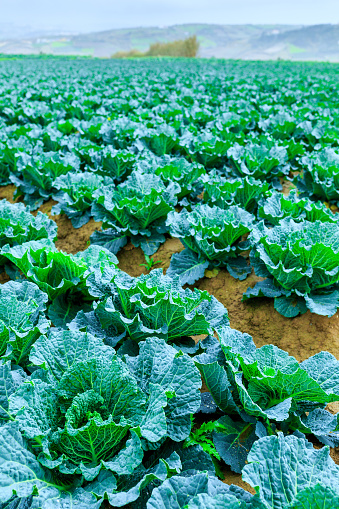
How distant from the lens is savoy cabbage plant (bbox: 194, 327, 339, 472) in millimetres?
2070

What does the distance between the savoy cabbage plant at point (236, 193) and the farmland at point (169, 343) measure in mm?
22

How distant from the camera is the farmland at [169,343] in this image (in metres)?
1.66

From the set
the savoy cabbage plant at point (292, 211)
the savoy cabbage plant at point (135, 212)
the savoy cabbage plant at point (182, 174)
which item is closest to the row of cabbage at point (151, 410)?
the savoy cabbage plant at point (135, 212)

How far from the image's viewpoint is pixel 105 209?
14.7 ft

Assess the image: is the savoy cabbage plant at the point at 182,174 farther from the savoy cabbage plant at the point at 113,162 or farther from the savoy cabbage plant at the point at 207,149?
the savoy cabbage plant at the point at 207,149

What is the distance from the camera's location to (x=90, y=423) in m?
1.62

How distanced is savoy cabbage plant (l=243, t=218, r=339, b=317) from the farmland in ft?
0.06

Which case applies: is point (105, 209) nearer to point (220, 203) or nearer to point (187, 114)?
point (220, 203)

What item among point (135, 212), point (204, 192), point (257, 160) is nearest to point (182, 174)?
point (204, 192)

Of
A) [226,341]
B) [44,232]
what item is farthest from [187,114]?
[226,341]

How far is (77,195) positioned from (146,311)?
2848 mm

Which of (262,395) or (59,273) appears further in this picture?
(59,273)

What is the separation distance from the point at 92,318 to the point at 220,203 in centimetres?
224

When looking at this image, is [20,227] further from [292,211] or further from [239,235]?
[292,211]
